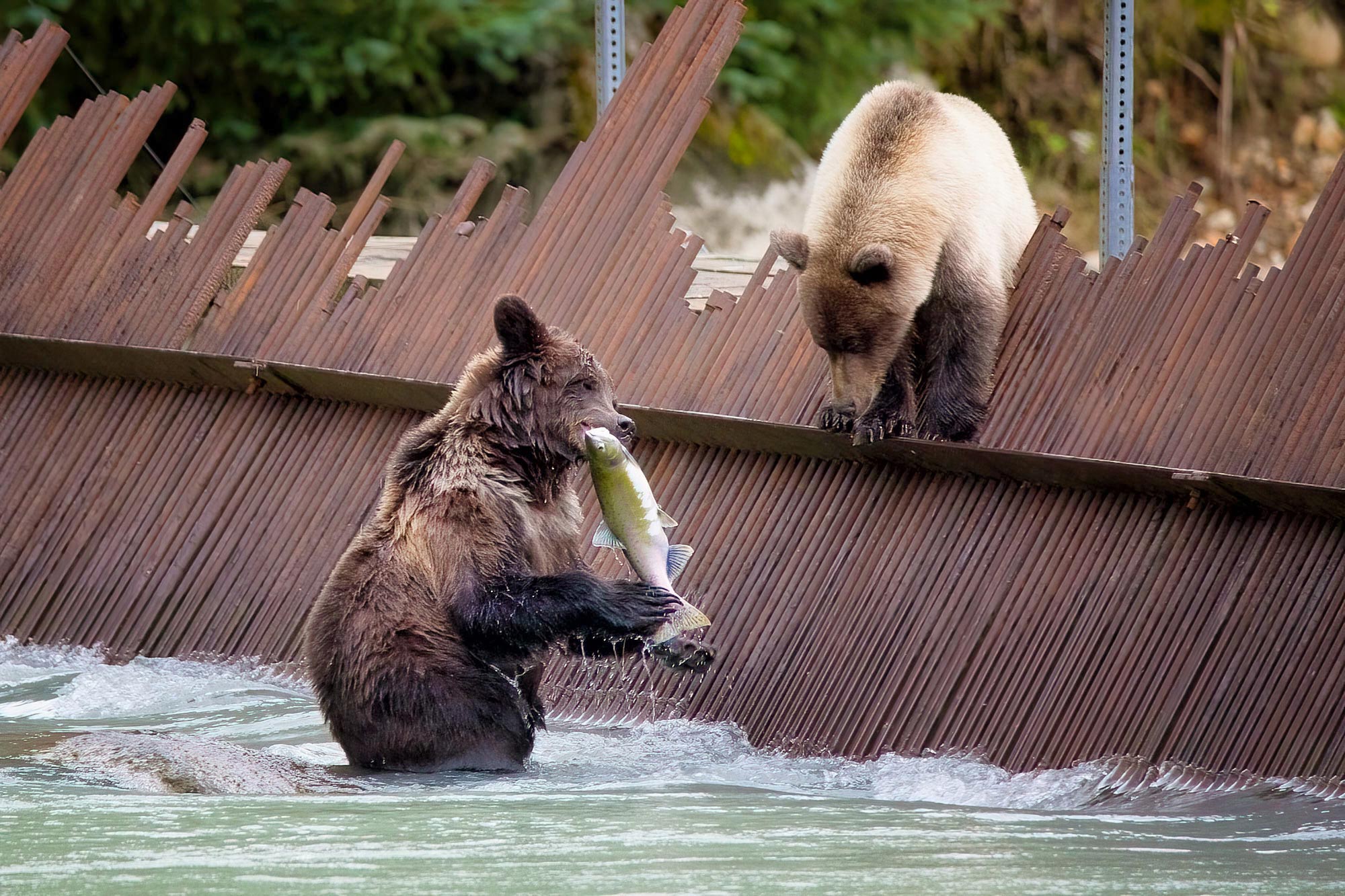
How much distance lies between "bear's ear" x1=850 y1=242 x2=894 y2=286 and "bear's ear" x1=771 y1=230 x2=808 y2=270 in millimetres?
244

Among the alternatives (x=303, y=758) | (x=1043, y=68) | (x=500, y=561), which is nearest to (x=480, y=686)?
(x=500, y=561)

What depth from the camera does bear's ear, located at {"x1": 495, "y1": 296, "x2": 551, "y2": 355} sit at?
19.1 feet

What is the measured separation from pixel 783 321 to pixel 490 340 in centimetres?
123

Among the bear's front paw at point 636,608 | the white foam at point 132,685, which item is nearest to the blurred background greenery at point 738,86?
the white foam at point 132,685

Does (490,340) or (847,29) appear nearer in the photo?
(490,340)

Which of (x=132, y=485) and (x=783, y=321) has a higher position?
(x=783, y=321)

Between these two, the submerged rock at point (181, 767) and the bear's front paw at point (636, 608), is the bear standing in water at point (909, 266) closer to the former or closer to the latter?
the bear's front paw at point (636, 608)

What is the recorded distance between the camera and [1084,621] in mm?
5977

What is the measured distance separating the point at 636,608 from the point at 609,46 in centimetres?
364

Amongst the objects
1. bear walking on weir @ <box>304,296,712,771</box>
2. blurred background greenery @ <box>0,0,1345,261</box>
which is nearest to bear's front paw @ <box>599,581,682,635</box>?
bear walking on weir @ <box>304,296,712,771</box>

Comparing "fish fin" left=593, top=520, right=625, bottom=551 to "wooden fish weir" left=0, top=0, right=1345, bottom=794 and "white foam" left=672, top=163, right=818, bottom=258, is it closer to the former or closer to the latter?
"wooden fish weir" left=0, top=0, right=1345, bottom=794

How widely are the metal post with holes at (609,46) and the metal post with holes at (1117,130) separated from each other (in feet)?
7.13

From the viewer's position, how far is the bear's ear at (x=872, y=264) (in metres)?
6.47

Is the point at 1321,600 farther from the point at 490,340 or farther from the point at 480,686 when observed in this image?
the point at 490,340
